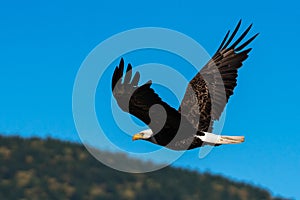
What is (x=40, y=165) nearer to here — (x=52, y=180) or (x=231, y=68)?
(x=52, y=180)

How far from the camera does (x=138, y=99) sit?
43.7ft

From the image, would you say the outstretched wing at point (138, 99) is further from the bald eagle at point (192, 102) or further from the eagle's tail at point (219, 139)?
the eagle's tail at point (219, 139)

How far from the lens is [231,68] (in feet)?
55.4

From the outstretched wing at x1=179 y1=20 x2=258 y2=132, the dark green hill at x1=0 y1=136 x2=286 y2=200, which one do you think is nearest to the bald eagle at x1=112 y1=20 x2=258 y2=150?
the outstretched wing at x1=179 y1=20 x2=258 y2=132

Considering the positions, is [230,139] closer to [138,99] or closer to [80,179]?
[138,99]

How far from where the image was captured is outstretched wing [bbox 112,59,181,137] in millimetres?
12883

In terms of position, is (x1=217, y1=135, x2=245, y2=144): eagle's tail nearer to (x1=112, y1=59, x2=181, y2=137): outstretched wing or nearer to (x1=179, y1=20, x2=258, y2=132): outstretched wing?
(x1=179, y1=20, x2=258, y2=132): outstretched wing

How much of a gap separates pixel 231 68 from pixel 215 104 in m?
1.02

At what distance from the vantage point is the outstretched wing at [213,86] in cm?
1595

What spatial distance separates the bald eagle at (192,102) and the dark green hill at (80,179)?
4043 centimetres

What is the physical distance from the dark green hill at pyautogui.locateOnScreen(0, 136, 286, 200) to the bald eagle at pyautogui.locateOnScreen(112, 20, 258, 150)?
40.4m

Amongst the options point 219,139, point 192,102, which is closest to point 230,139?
point 219,139

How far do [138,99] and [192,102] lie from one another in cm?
298

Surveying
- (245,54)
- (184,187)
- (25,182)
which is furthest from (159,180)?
(245,54)
